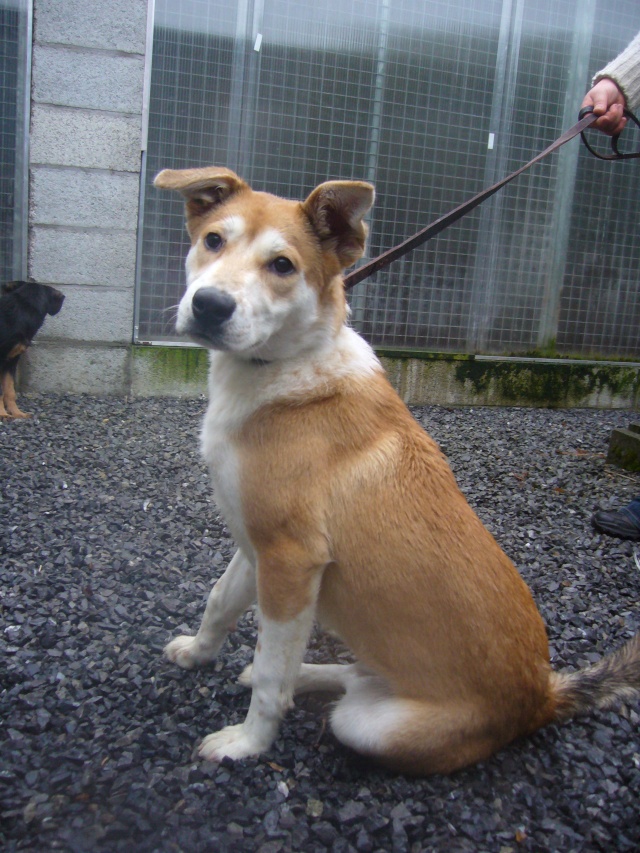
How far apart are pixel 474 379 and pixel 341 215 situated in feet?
16.2

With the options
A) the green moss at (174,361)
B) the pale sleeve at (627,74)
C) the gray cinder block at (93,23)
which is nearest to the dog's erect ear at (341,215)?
the pale sleeve at (627,74)

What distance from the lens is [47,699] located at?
2002 millimetres

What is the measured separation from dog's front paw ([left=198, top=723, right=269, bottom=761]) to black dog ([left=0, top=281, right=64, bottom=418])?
156 inches

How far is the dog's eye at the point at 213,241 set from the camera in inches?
81.0

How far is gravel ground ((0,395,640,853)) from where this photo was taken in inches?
65.3

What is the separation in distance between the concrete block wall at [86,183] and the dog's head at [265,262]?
4.03m

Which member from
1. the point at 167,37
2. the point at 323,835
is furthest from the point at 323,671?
the point at 167,37

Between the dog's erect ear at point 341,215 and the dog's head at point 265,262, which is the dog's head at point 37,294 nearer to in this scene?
the dog's head at point 265,262

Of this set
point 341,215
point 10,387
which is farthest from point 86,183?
point 341,215

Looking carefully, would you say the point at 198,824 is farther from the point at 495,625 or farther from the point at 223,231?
the point at 223,231

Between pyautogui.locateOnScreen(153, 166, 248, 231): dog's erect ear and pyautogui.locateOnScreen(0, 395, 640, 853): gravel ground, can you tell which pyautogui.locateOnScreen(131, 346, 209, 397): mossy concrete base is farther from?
pyautogui.locateOnScreen(153, 166, 248, 231): dog's erect ear

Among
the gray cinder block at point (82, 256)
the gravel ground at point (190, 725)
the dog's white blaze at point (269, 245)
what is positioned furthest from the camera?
the gray cinder block at point (82, 256)

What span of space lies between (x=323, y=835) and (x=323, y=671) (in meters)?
0.60

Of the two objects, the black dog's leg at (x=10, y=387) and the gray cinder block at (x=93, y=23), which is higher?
the gray cinder block at (x=93, y=23)
